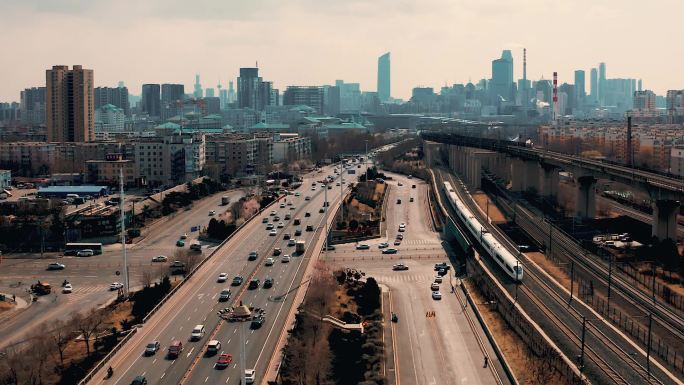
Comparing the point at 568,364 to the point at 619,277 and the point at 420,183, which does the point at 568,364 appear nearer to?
the point at 619,277

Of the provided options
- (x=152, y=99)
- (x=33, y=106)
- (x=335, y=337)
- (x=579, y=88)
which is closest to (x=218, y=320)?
(x=335, y=337)

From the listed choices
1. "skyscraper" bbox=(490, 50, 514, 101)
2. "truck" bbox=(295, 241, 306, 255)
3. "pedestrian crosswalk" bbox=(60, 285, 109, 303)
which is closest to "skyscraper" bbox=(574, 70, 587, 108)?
"skyscraper" bbox=(490, 50, 514, 101)

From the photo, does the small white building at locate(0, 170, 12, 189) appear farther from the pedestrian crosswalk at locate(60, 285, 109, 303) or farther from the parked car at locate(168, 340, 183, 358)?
the parked car at locate(168, 340, 183, 358)

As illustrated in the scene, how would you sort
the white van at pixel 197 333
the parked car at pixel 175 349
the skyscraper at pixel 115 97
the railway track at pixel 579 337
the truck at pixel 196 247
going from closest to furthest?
the railway track at pixel 579 337 < the parked car at pixel 175 349 < the white van at pixel 197 333 < the truck at pixel 196 247 < the skyscraper at pixel 115 97

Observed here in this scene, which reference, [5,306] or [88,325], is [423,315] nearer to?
[88,325]

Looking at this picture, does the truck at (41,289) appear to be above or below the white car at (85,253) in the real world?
below

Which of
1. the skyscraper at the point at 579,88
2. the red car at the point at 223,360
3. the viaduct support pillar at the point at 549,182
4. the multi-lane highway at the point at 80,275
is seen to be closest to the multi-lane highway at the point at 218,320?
the red car at the point at 223,360

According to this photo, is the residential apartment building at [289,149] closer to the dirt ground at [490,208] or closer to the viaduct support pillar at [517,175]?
the viaduct support pillar at [517,175]
